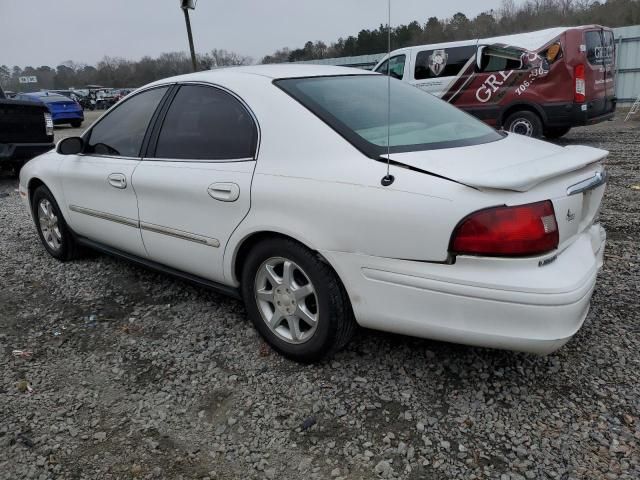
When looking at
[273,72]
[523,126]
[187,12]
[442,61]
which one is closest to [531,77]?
[523,126]

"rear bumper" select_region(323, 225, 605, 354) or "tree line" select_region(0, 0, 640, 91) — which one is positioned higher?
"tree line" select_region(0, 0, 640, 91)

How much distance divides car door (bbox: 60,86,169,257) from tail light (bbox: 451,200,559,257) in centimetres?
219

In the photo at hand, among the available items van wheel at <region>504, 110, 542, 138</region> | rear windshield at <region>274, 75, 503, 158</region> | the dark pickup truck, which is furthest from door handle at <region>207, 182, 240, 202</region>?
van wheel at <region>504, 110, 542, 138</region>

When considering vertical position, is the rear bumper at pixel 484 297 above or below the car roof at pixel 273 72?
below

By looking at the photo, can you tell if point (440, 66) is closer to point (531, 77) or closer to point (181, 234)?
point (531, 77)

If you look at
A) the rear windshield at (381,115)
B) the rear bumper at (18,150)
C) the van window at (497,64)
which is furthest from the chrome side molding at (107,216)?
the van window at (497,64)

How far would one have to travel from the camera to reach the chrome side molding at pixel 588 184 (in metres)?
2.23

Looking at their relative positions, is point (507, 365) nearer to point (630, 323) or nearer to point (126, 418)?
point (630, 323)

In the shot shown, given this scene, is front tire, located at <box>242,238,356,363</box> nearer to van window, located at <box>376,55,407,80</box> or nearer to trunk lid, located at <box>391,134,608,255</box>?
trunk lid, located at <box>391,134,608,255</box>

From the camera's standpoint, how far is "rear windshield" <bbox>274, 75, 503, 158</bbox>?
98.0 inches

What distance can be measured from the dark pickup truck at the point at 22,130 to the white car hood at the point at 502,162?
753 cm

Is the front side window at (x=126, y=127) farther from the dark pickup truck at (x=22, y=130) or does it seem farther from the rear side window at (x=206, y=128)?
the dark pickup truck at (x=22, y=130)

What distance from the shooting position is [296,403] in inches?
96.2

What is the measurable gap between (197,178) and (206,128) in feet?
1.05
